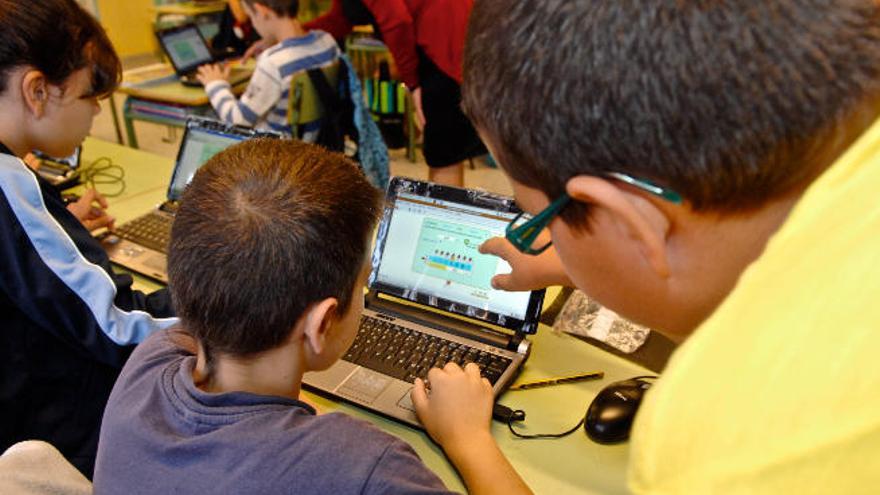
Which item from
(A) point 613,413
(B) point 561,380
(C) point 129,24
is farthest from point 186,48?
(C) point 129,24

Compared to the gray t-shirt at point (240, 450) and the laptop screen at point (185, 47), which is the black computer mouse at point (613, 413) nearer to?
the gray t-shirt at point (240, 450)

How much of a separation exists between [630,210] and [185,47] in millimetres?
3048

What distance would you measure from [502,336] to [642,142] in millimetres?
732

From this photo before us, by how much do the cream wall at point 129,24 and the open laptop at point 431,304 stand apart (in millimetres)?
5328

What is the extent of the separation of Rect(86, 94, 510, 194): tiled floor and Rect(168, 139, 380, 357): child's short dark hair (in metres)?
2.57

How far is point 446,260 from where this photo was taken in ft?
3.98

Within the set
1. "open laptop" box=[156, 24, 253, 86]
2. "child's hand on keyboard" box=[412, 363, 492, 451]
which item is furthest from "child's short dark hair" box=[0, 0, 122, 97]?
"open laptop" box=[156, 24, 253, 86]

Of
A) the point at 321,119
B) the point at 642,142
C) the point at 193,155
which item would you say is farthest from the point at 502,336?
the point at 321,119

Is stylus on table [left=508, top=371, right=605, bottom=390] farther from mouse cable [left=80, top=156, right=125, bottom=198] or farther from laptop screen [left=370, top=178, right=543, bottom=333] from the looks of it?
mouse cable [left=80, top=156, right=125, bottom=198]

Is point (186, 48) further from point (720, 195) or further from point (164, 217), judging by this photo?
point (720, 195)

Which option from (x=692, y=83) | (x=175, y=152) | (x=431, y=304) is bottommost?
(x=175, y=152)

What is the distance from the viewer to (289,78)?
2.43 meters

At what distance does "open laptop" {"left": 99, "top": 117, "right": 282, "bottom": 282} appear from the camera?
1533 millimetres

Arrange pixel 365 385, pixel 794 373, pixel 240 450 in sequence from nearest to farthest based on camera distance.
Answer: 1. pixel 794 373
2. pixel 240 450
3. pixel 365 385
